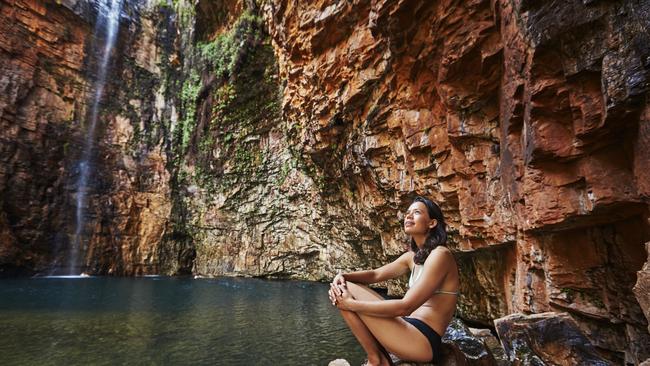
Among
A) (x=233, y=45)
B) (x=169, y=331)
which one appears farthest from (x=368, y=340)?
(x=233, y=45)

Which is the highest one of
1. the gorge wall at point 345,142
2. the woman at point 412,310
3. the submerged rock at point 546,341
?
the gorge wall at point 345,142

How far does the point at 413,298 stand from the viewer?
230 cm

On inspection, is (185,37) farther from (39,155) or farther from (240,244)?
(240,244)

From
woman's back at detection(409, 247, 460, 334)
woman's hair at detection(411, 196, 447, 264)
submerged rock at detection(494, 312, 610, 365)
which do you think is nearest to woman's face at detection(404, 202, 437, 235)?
woman's hair at detection(411, 196, 447, 264)

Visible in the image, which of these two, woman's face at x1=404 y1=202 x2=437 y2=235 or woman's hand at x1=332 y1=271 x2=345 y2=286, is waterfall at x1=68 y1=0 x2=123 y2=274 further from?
woman's face at x1=404 y1=202 x2=437 y2=235

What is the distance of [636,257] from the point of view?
3.93 metres

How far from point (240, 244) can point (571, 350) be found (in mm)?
21169

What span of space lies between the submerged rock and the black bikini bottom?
92 cm

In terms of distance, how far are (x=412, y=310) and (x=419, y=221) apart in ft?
2.38

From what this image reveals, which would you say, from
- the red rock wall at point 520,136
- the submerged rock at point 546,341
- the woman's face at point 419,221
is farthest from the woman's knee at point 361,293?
the red rock wall at point 520,136

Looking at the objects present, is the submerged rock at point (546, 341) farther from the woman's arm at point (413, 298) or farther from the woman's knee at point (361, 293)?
the woman's knee at point (361, 293)

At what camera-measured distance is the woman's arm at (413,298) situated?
2.29 meters

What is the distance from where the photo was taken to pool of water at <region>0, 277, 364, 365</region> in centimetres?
579

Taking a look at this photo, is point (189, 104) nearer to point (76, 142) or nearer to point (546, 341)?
point (76, 142)
